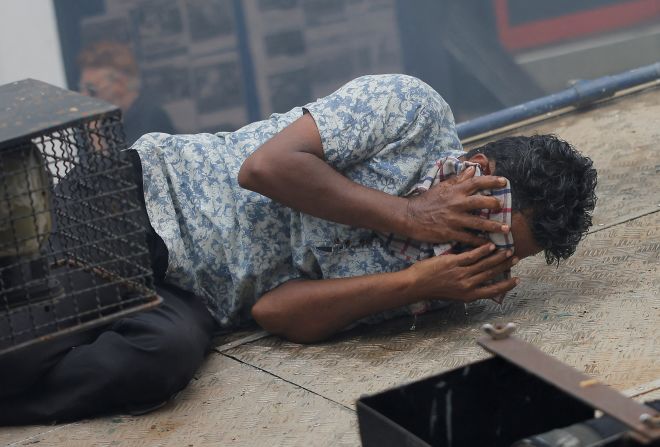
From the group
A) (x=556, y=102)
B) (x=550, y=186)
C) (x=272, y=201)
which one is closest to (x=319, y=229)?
(x=272, y=201)

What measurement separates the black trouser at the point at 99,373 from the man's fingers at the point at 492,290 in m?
0.84

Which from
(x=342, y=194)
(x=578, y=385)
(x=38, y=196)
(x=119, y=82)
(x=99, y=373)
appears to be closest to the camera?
(x=578, y=385)

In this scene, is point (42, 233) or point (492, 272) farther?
point (492, 272)

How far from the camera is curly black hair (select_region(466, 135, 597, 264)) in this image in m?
2.82

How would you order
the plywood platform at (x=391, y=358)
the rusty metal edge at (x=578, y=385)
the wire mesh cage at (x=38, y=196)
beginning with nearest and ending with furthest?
the rusty metal edge at (x=578, y=385)
the wire mesh cage at (x=38, y=196)
the plywood platform at (x=391, y=358)

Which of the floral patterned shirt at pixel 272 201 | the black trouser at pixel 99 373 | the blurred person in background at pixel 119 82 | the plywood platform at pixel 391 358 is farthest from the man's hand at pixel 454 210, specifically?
the blurred person in background at pixel 119 82

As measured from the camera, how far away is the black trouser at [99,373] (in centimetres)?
275

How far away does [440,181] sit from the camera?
9.59 ft

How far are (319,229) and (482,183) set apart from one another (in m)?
0.54

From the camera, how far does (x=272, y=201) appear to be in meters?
3.10

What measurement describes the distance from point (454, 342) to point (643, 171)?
1692 millimetres

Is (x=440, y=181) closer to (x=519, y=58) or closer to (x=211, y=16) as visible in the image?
(x=211, y=16)

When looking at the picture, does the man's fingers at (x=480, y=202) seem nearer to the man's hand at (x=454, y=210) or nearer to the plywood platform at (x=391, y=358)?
the man's hand at (x=454, y=210)

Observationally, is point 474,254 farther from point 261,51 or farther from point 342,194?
point 261,51
